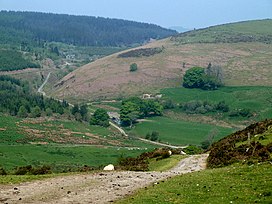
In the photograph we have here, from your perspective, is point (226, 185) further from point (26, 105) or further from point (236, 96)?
point (236, 96)

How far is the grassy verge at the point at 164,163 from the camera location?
125 ft

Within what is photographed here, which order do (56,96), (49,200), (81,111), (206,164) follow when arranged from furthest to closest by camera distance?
(56,96) → (81,111) → (206,164) → (49,200)

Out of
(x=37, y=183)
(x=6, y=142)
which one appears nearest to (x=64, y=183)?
(x=37, y=183)

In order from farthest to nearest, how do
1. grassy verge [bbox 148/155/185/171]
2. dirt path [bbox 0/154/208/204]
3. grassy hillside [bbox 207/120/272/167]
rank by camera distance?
grassy verge [bbox 148/155/185/171]
grassy hillside [bbox 207/120/272/167]
dirt path [bbox 0/154/208/204]

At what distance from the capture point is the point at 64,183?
2777 cm

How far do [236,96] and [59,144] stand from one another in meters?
76.7

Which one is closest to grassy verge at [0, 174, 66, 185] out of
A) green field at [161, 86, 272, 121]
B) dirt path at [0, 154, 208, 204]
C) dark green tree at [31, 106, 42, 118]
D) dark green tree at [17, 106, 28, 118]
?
dirt path at [0, 154, 208, 204]

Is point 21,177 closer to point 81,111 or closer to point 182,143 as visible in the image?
point 182,143

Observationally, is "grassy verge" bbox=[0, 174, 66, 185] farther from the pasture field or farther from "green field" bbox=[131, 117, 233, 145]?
"green field" bbox=[131, 117, 233, 145]

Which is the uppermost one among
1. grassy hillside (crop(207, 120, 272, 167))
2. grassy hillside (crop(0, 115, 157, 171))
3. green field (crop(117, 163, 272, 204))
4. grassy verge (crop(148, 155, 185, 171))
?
green field (crop(117, 163, 272, 204))

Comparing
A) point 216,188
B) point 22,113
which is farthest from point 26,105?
point 216,188

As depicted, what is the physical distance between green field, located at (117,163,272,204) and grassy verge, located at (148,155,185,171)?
373 inches

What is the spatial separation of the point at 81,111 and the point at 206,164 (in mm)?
118567

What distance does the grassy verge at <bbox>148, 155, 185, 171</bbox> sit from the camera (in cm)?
3810
